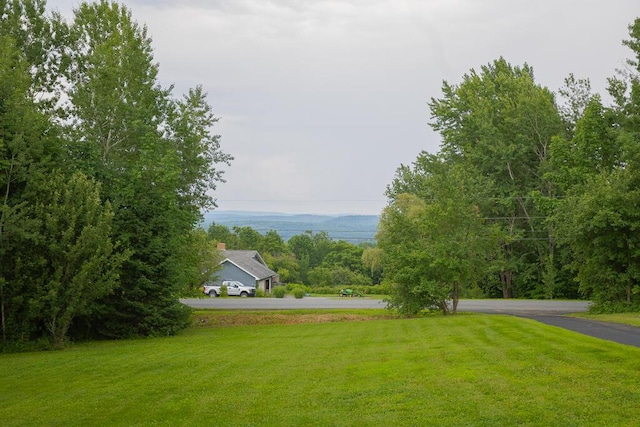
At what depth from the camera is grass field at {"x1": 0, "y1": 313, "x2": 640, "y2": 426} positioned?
7.98m

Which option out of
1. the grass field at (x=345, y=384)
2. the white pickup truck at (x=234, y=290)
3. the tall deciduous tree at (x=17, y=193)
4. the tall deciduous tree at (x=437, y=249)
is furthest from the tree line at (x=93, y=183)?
the white pickup truck at (x=234, y=290)

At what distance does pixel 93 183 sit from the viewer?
22.2 m

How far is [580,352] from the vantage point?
38.2 ft

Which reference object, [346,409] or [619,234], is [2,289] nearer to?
[346,409]

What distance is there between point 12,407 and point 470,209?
22.4 metres

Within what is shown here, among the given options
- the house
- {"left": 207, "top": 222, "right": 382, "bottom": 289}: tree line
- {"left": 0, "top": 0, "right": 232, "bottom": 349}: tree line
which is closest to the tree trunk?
{"left": 207, "top": 222, "right": 382, "bottom": 289}: tree line

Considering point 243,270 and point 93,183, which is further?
point 243,270

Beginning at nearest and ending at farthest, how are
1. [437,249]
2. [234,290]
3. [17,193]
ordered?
1. [17,193]
2. [437,249]
3. [234,290]

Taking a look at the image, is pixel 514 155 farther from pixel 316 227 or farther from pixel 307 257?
pixel 316 227

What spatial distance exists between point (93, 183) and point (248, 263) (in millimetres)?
37671

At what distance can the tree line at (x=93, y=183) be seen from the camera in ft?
59.3

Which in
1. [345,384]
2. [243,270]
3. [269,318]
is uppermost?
[243,270]

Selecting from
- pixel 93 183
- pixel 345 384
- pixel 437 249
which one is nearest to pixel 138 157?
pixel 93 183

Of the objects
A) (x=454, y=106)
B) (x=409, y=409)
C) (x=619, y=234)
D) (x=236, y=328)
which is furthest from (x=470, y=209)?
(x=454, y=106)
